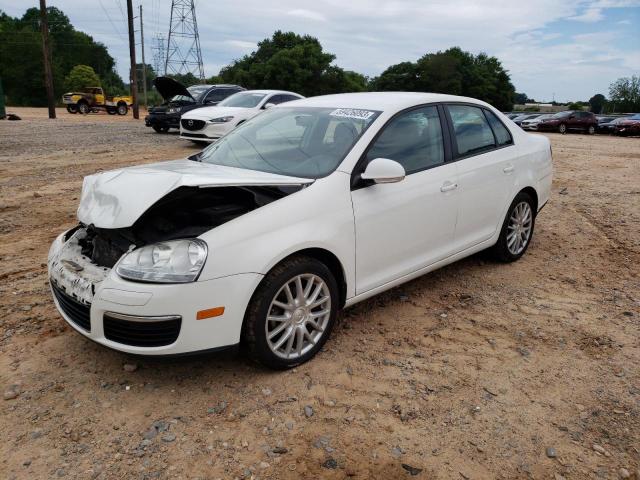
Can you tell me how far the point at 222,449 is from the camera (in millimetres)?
2521

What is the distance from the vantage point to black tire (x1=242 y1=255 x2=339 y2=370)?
2.88 metres

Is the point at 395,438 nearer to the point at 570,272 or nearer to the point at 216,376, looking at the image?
the point at 216,376

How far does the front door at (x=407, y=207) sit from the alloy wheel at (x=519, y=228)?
112cm

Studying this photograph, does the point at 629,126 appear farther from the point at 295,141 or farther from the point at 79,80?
the point at 79,80

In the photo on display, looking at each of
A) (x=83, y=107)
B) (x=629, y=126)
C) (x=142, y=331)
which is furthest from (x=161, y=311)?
(x=83, y=107)

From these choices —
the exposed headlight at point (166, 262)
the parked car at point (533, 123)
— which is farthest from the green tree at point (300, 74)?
the exposed headlight at point (166, 262)

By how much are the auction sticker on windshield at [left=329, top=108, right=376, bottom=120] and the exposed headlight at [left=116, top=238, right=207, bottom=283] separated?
162cm

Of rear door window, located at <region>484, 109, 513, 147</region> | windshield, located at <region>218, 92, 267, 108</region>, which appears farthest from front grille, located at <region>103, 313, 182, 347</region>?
windshield, located at <region>218, 92, 267, 108</region>

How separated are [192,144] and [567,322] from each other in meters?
12.2

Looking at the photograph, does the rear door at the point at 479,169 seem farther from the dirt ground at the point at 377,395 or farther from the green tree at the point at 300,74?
the green tree at the point at 300,74

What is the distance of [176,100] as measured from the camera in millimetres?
17672

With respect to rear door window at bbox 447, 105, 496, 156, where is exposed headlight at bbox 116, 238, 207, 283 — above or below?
below

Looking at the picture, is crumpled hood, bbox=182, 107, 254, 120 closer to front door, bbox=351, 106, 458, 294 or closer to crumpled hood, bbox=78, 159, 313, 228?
front door, bbox=351, 106, 458, 294

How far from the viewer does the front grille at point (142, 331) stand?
2.68m
